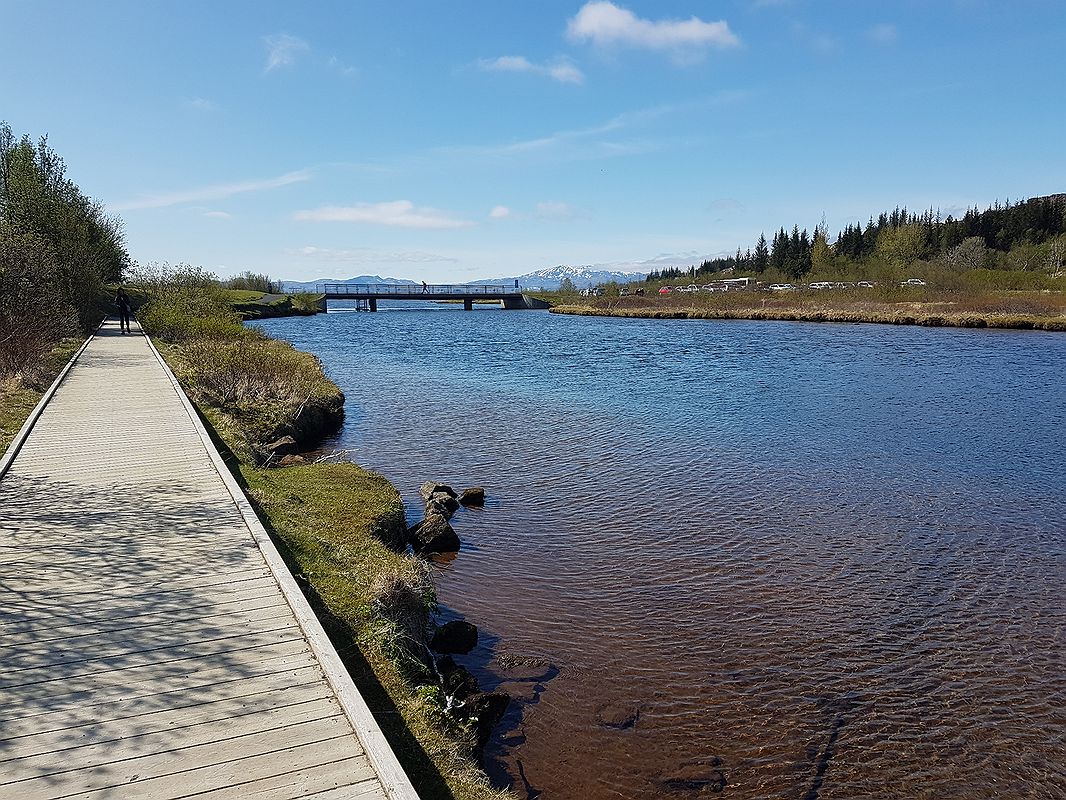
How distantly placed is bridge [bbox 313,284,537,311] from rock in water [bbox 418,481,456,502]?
322ft

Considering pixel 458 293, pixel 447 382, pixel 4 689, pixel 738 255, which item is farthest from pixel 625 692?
pixel 738 255

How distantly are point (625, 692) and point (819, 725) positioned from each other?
7.17 ft

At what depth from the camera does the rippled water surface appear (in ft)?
24.3

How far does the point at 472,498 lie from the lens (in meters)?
15.2

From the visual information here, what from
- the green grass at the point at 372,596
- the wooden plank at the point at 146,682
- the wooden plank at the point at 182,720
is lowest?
the green grass at the point at 372,596

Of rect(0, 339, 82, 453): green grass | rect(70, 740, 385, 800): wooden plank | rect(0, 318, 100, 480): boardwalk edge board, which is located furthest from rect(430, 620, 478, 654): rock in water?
rect(0, 339, 82, 453): green grass

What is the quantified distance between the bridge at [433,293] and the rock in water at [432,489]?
98.1 metres

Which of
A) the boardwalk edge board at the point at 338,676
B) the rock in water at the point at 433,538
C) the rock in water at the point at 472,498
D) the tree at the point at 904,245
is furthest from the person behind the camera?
the tree at the point at 904,245

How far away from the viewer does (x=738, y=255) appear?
170 m

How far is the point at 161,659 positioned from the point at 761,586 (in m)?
8.66

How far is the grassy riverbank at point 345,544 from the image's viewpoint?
602cm

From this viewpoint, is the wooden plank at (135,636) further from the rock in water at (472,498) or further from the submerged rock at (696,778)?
the rock in water at (472,498)

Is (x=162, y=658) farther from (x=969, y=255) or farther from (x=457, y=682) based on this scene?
(x=969, y=255)

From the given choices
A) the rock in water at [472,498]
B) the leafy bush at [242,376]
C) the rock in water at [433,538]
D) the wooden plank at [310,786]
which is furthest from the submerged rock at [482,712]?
the leafy bush at [242,376]
